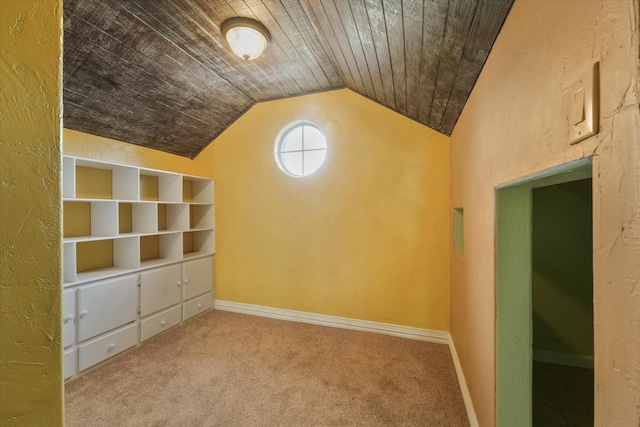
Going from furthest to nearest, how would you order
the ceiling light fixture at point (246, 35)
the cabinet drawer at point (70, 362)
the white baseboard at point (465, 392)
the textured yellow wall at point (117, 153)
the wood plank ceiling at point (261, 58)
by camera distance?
1. the textured yellow wall at point (117, 153)
2. the cabinet drawer at point (70, 362)
3. the ceiling light fixture at point (246, 35)
4. the white baseboard at point (465, 392)
5. the wood plank ceiling at point (261, 58)

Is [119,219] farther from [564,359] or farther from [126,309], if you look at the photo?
[564,359]

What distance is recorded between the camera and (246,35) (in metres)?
1.98

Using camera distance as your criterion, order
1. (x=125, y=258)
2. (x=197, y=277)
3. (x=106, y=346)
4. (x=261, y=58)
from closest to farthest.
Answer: (x=106, y=346), (x=261, y=58), (x=125, y=258), (x=197, y=277)

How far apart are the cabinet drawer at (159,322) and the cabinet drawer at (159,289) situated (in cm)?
7

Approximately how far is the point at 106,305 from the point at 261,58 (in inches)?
103

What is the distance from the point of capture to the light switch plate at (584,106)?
54 centimetres

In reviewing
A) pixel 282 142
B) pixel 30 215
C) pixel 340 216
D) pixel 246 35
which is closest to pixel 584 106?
pixel 30 215

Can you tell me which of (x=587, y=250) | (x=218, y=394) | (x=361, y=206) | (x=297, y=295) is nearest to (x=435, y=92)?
(x=361, y=206)

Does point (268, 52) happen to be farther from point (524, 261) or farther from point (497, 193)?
point (524, 261)

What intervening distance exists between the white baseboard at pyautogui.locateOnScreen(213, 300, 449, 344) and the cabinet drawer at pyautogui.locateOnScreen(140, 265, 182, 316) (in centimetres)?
72

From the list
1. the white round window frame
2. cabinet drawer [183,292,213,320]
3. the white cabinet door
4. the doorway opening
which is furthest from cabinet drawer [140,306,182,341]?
the doorway opening

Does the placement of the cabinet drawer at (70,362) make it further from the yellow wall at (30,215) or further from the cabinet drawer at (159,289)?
the yellow wall at (30,215)

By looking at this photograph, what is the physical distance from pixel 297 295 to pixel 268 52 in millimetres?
2600

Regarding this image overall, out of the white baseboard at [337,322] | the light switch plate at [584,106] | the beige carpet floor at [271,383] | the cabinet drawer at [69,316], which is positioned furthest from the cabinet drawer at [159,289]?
the light switch plate at [584,106]
